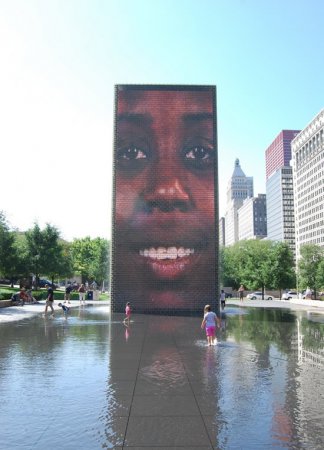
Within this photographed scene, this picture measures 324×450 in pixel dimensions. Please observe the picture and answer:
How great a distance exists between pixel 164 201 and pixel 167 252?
3598mm

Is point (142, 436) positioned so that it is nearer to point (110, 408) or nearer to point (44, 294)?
point (110, 408)

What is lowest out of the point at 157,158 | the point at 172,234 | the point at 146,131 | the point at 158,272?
the point at 158,272

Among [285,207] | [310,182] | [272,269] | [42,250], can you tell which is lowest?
[272,269]

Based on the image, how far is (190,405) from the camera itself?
7059 mm

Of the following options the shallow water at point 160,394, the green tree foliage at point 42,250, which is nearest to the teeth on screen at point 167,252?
the shallow water at point 160,394

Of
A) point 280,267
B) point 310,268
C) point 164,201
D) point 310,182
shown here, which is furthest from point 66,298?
point 310,182

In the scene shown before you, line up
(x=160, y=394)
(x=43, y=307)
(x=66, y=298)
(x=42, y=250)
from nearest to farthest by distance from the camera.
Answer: (x=160, y=394)
(x=43, y=307)
(x=66, y=298)
(x=42, y=250)

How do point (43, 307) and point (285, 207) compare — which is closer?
point (43, 307)

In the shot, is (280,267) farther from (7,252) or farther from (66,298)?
(7,252)

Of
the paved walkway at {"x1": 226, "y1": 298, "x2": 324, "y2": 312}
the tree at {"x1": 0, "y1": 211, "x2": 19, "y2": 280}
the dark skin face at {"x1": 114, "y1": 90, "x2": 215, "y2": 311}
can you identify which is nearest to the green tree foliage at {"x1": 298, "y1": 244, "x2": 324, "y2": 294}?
the paved walkway at {"x1": 226, "y1": 298, "x2": 324, "y2": 312}

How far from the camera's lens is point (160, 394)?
7727 mm

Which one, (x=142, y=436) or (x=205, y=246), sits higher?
(x=205, y=246)

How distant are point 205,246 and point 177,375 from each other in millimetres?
21290

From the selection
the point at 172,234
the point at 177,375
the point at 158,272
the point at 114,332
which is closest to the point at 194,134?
the point at 172,234
